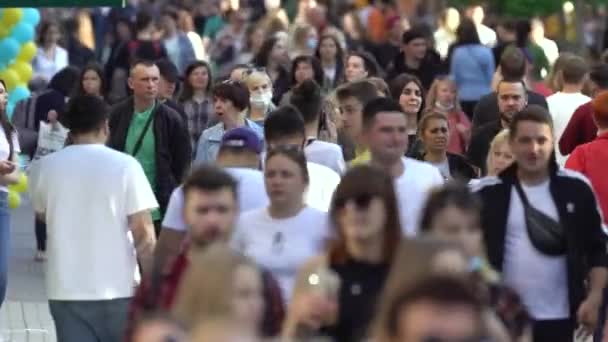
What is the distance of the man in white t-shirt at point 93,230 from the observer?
10.5m

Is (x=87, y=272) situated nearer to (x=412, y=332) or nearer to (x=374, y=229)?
(x=374, y=229)

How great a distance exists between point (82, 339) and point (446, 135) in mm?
3820

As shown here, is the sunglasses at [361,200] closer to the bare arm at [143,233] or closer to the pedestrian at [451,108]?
the bare arm at [143,233]

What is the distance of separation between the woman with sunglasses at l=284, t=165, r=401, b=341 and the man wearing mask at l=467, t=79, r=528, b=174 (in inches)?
231

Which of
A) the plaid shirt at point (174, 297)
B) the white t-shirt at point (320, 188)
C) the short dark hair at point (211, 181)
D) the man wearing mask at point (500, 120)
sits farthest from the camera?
the man wearing mask at point (500, 120)

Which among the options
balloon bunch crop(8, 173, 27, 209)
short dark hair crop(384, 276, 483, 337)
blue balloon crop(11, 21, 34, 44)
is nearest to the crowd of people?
short dark hair crop(384, 276, 483, 337)

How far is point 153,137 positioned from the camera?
14453mm

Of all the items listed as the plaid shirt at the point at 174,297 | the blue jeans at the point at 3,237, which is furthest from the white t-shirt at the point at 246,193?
the blue jeans at the point at 3,237

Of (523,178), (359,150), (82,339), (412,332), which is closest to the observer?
(412,332)

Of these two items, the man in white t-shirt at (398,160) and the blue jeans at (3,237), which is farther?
the blue jeans at (3,237)

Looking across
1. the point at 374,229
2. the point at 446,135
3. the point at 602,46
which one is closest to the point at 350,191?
the point at 374,229

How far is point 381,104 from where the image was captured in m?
10.6

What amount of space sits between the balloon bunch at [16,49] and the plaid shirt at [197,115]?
4.82 ft

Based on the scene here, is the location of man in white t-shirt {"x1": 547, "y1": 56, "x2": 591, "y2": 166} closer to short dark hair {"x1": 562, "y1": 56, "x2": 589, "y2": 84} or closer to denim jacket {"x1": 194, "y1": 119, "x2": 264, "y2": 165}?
short dark hair {"x1": 562, "y1": 56, "x2": 589, "y2": 84}
